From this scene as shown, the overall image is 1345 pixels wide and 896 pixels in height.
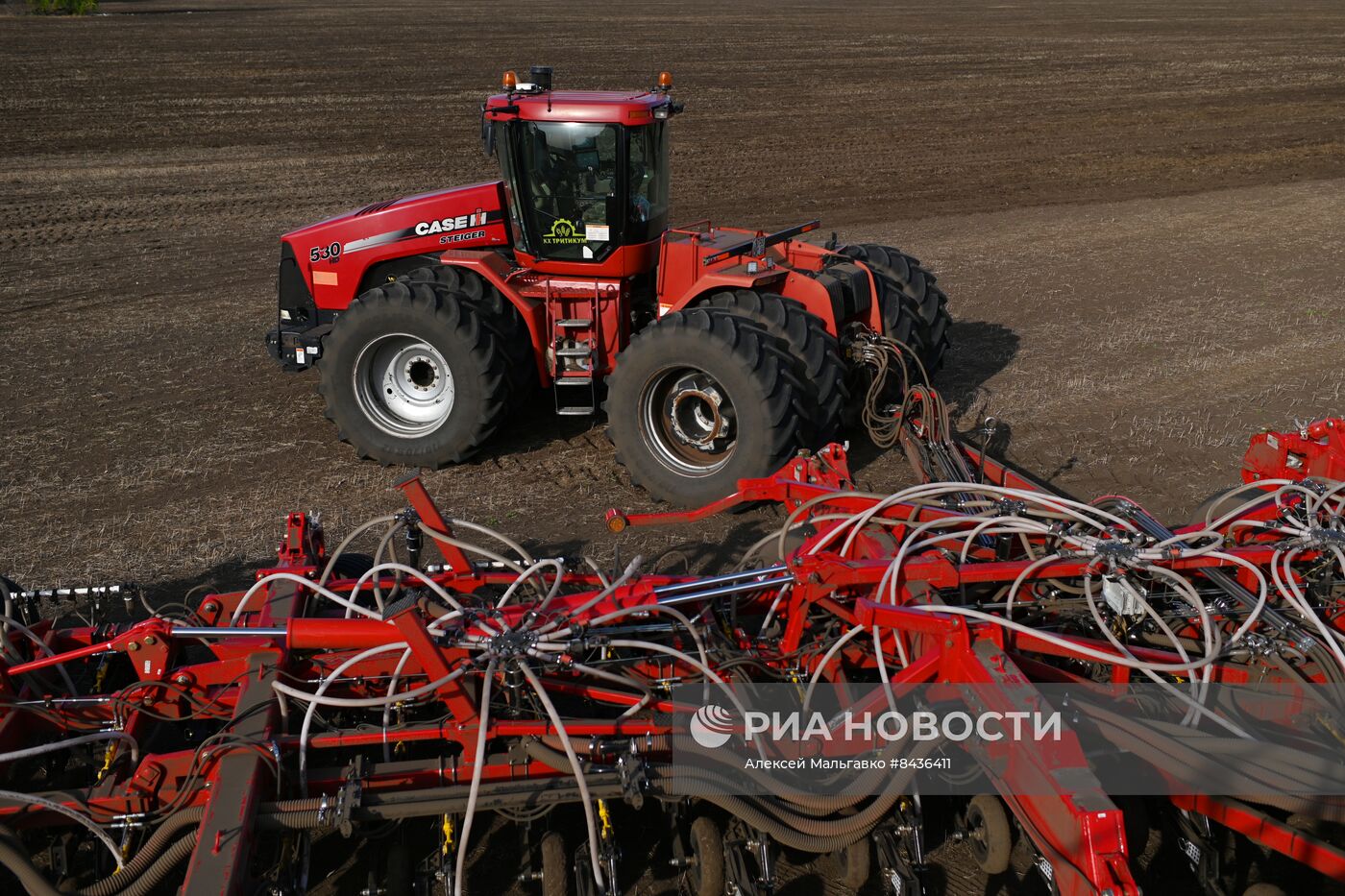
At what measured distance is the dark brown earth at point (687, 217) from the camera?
270 inches

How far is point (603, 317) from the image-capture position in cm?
712

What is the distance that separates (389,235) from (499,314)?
115 cm

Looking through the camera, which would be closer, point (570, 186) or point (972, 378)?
point (570, 186)

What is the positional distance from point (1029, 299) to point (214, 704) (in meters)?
8.50

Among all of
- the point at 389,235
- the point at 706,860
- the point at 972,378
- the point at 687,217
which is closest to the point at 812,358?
the point at 972,378

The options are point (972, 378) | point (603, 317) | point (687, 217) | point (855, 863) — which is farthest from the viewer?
point (687, 217)

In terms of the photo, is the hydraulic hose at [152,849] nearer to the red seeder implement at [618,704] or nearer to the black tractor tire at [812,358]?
the red seeder implement at [618,704]

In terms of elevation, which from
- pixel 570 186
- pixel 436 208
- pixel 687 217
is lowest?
pixel 687 217

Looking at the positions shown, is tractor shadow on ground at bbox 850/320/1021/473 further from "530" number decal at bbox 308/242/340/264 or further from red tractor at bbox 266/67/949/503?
"530" number decal at bbox 308/242/340/264

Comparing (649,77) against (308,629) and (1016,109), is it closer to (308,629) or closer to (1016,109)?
(1016,109)

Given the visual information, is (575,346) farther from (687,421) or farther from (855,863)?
(855,863)

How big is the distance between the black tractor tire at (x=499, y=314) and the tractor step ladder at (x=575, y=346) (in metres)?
0.17

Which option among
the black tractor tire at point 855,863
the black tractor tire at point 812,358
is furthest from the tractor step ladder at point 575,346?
the black tractor tire at point 855,863

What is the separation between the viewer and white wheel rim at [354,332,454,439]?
22.9ft
